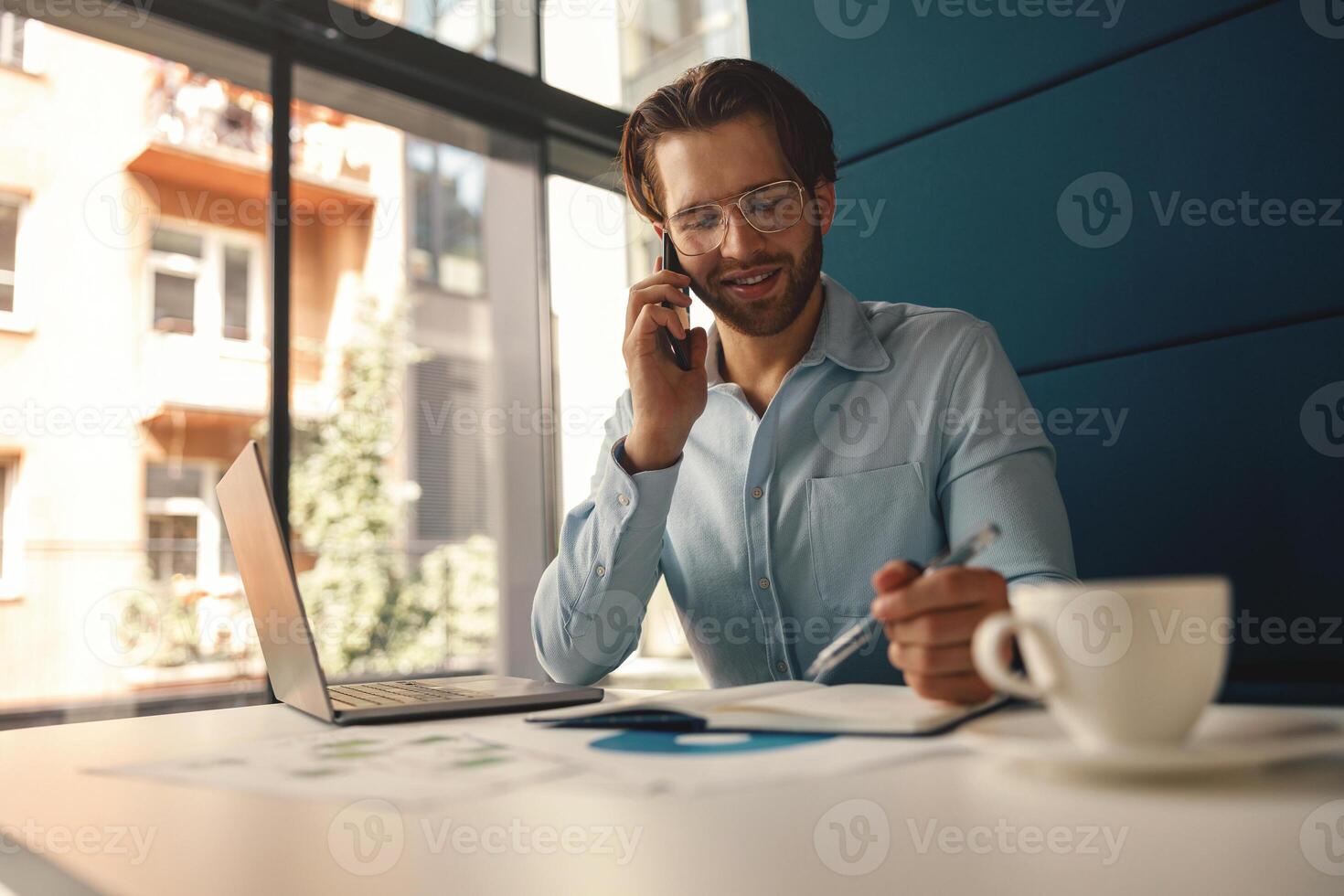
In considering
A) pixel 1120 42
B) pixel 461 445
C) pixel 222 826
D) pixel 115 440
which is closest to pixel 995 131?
pixel 1120 42

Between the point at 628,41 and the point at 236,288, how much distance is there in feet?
6.77

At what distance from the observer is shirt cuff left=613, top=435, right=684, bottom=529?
4.05 feet

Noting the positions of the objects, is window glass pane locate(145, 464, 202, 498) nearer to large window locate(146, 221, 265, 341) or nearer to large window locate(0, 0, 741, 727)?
large window locate(0, 0, 741, 727)

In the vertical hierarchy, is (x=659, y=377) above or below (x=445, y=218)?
below

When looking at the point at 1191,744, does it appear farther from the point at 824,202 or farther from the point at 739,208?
the point at 824,202

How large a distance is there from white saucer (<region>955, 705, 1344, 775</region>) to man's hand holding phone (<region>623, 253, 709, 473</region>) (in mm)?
700

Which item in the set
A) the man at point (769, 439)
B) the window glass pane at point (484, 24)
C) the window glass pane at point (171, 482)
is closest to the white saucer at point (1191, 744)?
the man at point (769, 439)

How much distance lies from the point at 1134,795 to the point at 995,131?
1.55m

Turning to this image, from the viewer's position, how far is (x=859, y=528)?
1.34 meters

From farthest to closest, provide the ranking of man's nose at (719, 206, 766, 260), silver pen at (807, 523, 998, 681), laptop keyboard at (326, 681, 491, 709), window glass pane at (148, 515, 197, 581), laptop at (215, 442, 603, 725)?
window glass pane at (148, 515, 197, 581) < man's nose at (719, 206, 766, 260) < laptop keyboard at (326, 681, 491, 709) < laptop at (215, 442, 603, 725) < silver pen at (807, 523, 998, 681)

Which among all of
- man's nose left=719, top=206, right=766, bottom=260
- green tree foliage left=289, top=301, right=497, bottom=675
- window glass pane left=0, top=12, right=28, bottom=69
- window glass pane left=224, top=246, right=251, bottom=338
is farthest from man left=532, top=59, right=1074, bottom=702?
window glass pane left=0, top=12, right=28, bottom=69

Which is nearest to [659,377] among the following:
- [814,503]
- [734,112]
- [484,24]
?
[814,503]

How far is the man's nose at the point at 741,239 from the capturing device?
1478 mm

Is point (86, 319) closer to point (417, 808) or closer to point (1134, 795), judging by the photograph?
point (417, 808)
